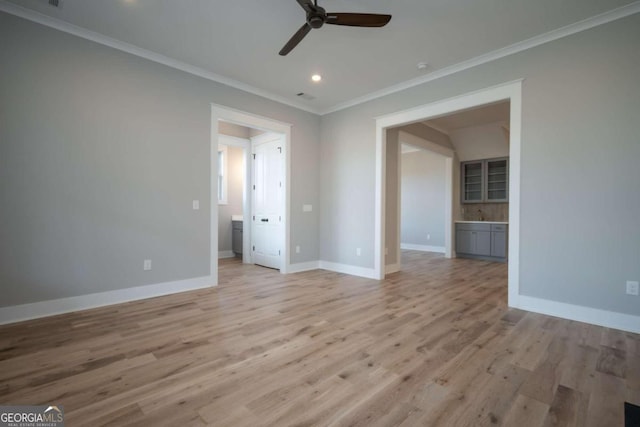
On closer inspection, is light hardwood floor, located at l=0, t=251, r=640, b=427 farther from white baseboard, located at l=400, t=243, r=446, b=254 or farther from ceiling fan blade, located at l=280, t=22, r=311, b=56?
white baseboard, located at l=400, t=243, r=446, b=254

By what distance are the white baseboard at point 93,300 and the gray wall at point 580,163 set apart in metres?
4.11

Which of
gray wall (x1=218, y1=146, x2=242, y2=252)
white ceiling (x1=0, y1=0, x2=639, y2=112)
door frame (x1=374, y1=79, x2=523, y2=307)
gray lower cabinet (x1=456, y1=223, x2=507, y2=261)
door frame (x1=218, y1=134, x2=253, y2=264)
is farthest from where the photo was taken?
gray wall (x1=218, y1=146, x2=242, y2=252)

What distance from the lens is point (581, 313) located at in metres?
2.97

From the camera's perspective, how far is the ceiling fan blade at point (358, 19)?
7.80ft

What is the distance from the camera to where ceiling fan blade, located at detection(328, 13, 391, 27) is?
238 centimetres

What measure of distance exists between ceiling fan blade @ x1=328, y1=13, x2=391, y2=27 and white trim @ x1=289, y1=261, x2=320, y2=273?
3795mm

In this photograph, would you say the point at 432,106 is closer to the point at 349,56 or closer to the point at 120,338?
the point at 349,56

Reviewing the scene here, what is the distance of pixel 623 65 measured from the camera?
110 inches

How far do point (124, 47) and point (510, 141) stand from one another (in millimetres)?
4523

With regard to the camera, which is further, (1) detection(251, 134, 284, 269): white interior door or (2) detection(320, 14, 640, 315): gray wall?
(1) detection(251, 134, 284, 269): white interior door

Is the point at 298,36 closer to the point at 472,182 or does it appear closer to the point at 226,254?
the point at 226,254

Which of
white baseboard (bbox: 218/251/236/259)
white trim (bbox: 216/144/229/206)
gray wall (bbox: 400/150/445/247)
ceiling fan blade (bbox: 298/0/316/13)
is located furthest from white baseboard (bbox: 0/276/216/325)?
gray wall (bbox: 400/150/445/247)

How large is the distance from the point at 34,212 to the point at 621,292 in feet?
18.6

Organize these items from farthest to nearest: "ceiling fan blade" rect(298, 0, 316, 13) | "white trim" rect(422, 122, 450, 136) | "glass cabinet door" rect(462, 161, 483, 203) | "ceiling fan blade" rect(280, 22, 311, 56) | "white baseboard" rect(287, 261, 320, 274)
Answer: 1. "glass cabinet door" rect(462, 161, 483, 203)
2. "white trim" rect(422, 122, 450, 136)
3. "white baseboard" rect(287, 261, 320, 274)
4. "ceiling fan blade" rect(280, 22, 311, 56)
5. "ceiling fan blade" rect(298, 0, 316, 13)
